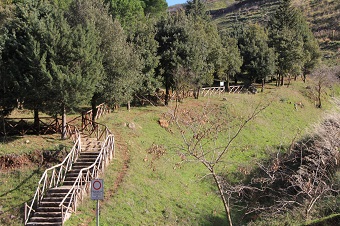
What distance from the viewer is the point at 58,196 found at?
1659 centimetres

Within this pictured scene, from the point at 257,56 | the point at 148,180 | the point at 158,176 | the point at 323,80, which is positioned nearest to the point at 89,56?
the point at 148,180

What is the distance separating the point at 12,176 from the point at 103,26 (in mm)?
13333

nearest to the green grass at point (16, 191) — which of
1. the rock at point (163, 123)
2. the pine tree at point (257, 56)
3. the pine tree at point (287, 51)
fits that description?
the rock at point (163, 123)

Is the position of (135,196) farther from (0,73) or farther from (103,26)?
(103,26)

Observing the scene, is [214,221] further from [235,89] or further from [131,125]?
[235,89]

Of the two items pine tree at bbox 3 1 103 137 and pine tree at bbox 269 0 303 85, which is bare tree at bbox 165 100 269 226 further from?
pine tree at bbox 269 0 303 85

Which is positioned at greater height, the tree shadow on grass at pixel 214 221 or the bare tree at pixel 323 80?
the bare tree at pixel 323 80

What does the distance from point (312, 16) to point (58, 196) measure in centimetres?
10134

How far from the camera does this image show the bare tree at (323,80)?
47.6 m

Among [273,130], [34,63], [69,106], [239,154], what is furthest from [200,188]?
[273,130]

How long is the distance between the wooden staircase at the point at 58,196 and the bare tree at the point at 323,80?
3718 cm

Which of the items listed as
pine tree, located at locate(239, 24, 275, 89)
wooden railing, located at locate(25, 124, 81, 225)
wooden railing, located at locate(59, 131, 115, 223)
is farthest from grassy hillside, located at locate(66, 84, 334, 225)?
pine tree, located at locate(239, 24, 275, 89)

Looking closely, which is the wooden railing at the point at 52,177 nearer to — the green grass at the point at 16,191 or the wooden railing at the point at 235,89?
the green grass at the point at 16,191

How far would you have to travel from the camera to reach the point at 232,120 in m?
32.0
